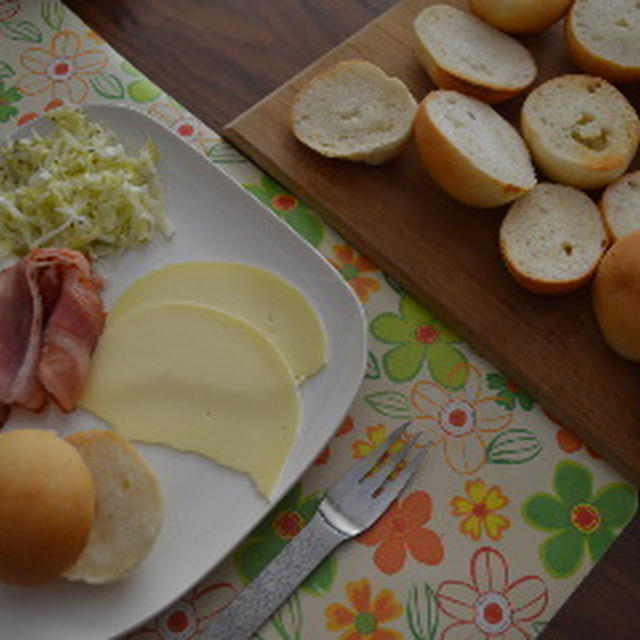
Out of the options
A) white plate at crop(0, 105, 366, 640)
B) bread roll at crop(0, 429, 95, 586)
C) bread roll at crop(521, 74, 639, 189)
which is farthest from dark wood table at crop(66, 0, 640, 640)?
bread roll at crop(0, 429, 95, 586)

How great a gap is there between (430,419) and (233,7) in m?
1.02

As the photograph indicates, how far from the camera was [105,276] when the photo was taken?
1.64 metres

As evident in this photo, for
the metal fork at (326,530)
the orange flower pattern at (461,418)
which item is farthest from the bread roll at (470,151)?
the metal fork at (326,530)

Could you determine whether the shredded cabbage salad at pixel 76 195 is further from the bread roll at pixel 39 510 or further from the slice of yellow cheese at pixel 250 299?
the bread roll at pixel 39 510

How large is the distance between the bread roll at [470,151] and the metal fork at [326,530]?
17.1 inches

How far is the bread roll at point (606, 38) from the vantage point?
184 centimetres

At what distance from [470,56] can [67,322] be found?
910 millimetres

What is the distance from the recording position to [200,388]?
1481 millimetres

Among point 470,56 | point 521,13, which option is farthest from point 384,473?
point 521,13

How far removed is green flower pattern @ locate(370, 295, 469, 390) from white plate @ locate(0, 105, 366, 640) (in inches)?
3.7

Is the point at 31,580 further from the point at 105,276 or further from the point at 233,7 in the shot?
the point at 233,7

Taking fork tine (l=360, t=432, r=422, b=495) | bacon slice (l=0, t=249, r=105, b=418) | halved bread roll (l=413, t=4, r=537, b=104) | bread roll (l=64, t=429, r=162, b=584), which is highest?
halved bread roll (l=413, t=4, r=537, b=104)

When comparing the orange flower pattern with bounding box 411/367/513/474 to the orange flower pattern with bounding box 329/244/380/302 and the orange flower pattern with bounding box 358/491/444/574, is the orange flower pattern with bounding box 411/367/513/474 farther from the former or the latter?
the orange flower pattern with bounding box 329/244/380/302

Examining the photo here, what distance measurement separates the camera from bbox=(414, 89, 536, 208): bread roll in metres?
1.66
